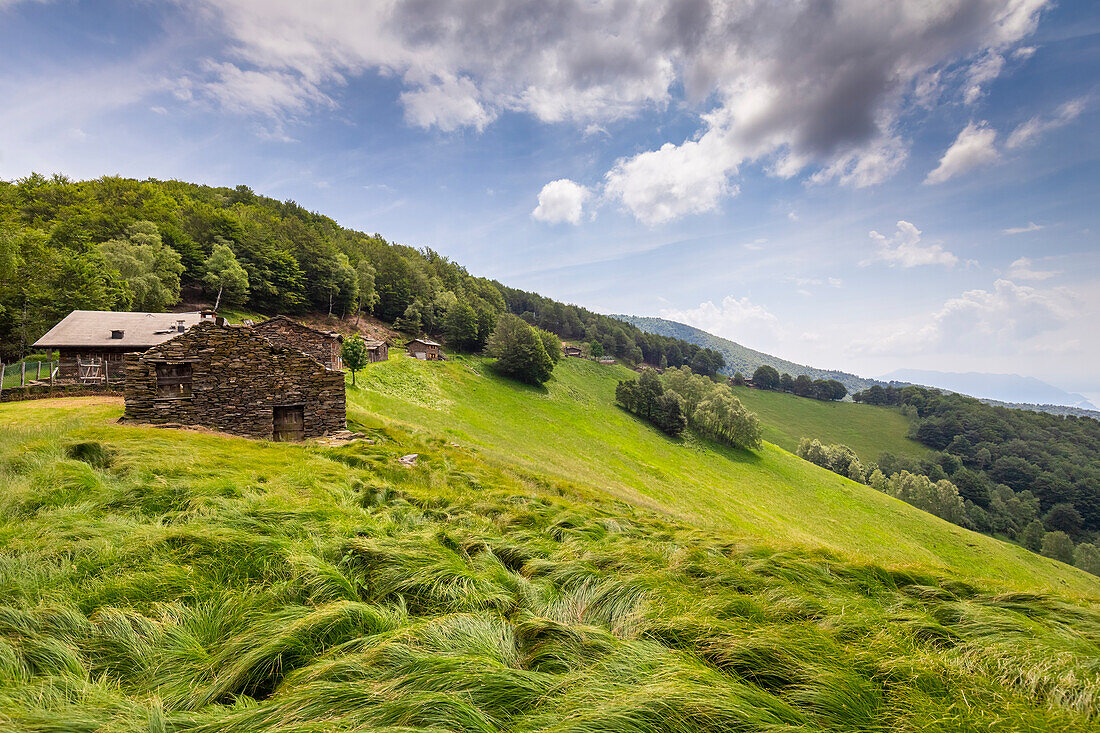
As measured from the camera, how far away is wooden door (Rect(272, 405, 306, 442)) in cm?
1449

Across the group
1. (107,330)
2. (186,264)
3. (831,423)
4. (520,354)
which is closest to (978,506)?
(831,423)

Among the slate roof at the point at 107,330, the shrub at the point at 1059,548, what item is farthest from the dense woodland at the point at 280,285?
the slate roof at the point at 107,330

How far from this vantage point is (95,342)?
23.1 metres

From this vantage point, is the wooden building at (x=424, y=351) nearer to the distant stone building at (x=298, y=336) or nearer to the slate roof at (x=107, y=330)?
the distant stone building at (x=298, y=336)

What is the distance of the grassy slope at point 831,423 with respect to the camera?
77.1 metres

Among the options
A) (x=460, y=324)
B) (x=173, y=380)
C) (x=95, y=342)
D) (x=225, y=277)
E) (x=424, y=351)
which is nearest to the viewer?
(x=173, y=380)

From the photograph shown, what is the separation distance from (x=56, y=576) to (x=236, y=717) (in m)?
3.17

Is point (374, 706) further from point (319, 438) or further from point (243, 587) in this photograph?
point (319, 438)

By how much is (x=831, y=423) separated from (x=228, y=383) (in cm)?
11007

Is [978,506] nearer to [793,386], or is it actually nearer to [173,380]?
[793,386]

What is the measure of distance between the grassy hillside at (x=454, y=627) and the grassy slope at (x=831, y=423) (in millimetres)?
76501

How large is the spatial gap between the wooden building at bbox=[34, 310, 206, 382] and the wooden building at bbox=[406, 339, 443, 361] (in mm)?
26080

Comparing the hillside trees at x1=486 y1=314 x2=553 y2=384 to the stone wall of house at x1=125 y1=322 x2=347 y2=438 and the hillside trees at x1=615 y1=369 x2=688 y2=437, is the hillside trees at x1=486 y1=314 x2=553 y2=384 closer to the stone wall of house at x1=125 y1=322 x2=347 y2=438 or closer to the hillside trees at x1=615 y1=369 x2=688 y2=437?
the hillside trees at x1=615 y1=369 x2=688 y2=437

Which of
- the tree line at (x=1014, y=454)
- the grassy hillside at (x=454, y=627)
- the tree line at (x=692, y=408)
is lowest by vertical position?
the tree line at (x=1014, y=454)
